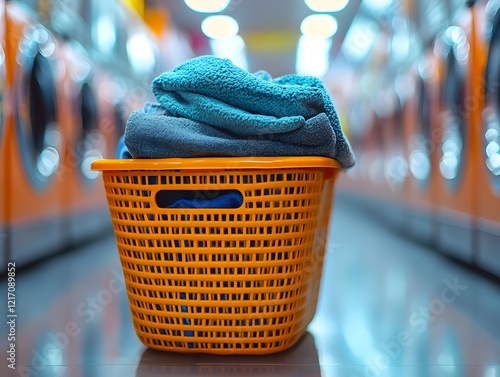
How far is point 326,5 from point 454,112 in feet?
6.65

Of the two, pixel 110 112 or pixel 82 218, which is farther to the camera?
pixel 110 112

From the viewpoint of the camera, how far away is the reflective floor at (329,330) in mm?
777

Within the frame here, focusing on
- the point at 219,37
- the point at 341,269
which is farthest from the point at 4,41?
the point at 219,37

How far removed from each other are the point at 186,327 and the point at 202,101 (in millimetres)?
359

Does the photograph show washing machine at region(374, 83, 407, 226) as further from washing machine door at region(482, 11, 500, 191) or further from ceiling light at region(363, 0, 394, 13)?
washing machine door at region(482, 11, 500, 191)

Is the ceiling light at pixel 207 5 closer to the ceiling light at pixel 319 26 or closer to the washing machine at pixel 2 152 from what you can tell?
the ceiling light at pixel 319 26

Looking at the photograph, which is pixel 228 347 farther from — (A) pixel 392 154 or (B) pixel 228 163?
(A) pixel 392 154

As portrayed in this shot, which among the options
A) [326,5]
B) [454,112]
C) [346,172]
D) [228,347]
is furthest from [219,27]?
[228,347]

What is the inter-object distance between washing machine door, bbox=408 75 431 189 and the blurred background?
10mm

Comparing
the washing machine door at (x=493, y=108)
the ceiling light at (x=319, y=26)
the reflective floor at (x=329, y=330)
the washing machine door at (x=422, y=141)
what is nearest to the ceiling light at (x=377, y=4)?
the ceiling light at (x=319, y=26)

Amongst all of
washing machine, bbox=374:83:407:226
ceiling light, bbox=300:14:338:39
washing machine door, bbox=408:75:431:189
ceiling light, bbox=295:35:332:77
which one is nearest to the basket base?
washing machine door, bbox=408:75:431:189

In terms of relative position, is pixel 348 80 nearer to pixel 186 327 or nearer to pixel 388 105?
pixel 388 105

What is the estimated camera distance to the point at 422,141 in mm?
2436

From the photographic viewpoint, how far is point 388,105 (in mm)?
3385
